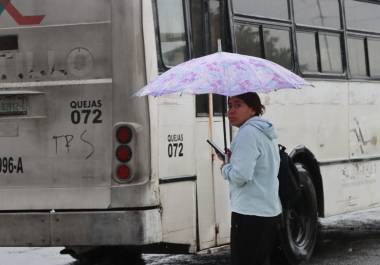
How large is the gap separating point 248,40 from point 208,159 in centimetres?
148

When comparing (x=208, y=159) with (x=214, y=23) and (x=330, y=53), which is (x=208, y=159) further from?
(x=330, y=53)

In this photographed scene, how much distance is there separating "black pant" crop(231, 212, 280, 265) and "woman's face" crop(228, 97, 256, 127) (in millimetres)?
627

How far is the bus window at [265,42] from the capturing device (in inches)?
319

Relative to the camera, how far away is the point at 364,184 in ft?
32.8

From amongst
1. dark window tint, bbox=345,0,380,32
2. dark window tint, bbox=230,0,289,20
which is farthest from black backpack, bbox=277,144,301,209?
dark window tint, bbox=345,0,380,32

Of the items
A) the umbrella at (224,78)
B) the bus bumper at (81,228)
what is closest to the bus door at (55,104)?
the bus bumper at (81,228)

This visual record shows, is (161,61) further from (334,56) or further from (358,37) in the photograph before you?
(358,37)

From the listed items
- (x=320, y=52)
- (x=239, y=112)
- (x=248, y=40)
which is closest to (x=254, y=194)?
(x=239, y=112)

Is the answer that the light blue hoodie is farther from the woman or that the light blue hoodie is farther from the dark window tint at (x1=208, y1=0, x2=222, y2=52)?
the dark window tint at (x1=208, y1=0, x2=222, y2=52)

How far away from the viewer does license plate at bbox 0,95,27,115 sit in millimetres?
6992

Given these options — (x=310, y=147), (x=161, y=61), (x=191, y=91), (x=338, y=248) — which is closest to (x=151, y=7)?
(x=161, y=61)

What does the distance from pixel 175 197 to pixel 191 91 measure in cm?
148

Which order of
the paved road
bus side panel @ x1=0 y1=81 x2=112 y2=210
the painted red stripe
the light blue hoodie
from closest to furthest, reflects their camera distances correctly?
the light blue hoodie → bus side panel @ x1=0 y1=81 x2=112 y2=210 → the painted red stripe → the paved road

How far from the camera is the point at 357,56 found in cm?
1016
